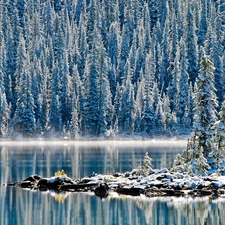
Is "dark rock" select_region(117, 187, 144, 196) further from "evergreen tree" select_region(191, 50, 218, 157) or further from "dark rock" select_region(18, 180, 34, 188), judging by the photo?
"evergreen tree" select_region(191, 50, 218, 157)

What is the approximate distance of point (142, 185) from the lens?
43.2m

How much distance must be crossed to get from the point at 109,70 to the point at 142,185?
10318cm

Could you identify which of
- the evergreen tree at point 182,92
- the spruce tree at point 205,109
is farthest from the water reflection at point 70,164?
the evergreen tree at point 182,92

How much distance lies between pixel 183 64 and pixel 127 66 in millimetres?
14661

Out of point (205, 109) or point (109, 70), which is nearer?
point (205, 109)

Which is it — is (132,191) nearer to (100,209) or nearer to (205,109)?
(100,209)

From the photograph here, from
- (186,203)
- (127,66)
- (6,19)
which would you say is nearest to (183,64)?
(127,66)

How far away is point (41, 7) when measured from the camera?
193000 millimetres

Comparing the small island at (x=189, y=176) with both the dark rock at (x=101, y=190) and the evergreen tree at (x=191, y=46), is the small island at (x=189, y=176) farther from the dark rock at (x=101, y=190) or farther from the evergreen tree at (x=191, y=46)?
the evergreen tree at (x=191, y=46)

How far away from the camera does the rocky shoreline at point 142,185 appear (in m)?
41.9

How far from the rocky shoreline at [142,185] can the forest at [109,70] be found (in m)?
67.4

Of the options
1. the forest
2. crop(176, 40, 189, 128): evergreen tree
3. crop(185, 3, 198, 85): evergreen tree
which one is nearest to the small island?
the forest

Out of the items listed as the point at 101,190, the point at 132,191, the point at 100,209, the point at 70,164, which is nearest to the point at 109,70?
the point at 70,164

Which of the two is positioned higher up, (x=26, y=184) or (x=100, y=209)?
(x=26, y=184)
